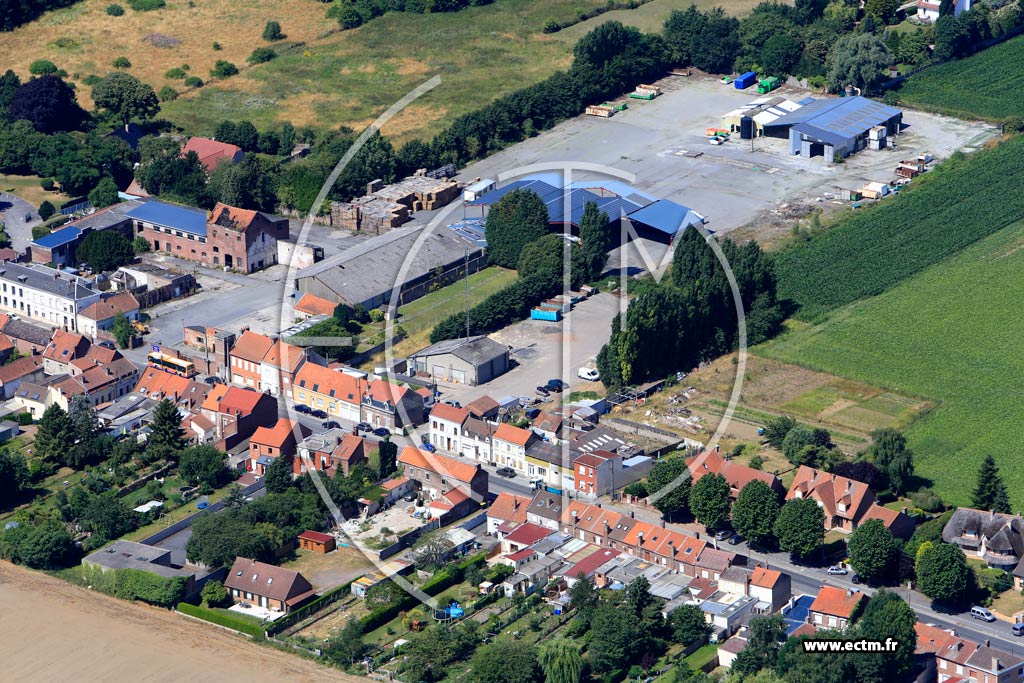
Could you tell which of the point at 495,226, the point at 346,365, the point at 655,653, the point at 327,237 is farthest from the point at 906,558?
the point at 327,237

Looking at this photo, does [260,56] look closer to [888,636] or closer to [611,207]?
[611,207]

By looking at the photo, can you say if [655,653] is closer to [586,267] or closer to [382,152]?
[586,267]

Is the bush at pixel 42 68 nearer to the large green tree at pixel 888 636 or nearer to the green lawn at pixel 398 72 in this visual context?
the green lawn at pixel 398 72

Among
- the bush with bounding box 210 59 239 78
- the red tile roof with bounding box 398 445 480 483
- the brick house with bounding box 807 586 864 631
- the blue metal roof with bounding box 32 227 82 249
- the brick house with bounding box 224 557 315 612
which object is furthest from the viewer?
the bush with bounding box 210 59 239 78

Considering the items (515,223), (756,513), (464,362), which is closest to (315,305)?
(464,362)

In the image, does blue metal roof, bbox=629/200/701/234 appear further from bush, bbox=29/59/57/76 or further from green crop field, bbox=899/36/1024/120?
bush, bbox=29/59/57/76

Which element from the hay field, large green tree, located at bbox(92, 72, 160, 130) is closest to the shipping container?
large green tree, located at bbox(92, 72, 160, 130)

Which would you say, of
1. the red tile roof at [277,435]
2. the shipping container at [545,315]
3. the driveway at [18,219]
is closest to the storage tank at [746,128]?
the shipping container at [545,315]
